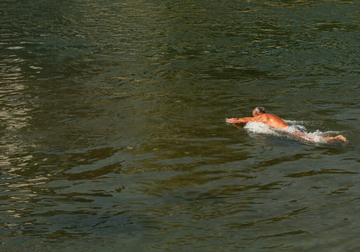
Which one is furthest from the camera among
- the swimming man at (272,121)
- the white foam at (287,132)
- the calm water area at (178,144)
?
the swimming man at (272,121)

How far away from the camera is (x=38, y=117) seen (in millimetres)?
14242

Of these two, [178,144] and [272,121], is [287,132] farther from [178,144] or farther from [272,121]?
[178,144]

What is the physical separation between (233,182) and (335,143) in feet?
11.7

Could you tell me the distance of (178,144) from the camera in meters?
11.6

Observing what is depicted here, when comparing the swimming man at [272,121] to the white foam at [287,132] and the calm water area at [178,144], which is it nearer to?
the white foam at [287,132]

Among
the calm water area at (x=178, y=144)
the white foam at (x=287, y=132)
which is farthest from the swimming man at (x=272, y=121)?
the calm water area at (x=178, y=144)

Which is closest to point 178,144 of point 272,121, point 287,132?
point 272,121

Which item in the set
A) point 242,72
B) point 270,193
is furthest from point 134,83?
point 270,193

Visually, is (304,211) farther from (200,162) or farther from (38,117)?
(38,117)

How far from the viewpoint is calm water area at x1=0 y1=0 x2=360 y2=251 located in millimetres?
7488

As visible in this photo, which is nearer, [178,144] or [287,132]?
[178,144]

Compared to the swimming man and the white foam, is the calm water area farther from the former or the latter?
the swimming man

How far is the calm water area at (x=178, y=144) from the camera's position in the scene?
749 centimetres

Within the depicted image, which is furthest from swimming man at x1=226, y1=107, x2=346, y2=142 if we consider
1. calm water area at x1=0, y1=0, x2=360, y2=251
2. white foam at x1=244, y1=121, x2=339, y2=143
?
calm water area at x1=0, y1=0, x2=360, y2=251
